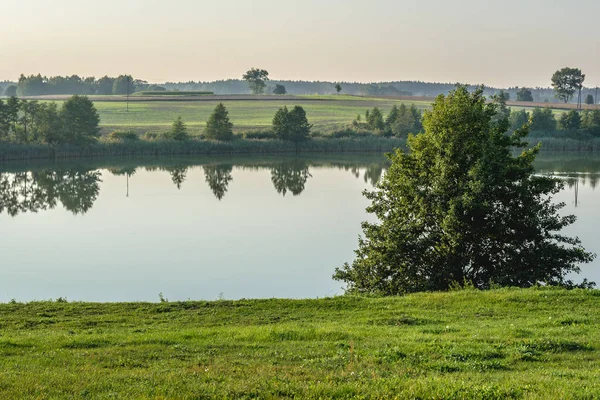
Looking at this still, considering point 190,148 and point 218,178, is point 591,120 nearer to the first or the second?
point 190,148

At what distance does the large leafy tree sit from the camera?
2148cm

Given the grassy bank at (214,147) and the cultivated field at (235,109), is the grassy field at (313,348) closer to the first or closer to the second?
the grassy bank at (214,147)

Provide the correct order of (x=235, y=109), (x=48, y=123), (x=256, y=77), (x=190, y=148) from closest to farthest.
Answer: (x=48, y=123), (x=190, y=148), (x=235, y=109), (x=256, y=77)

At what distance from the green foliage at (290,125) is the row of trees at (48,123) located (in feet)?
78.9

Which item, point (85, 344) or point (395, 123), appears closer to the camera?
point (85, 344)

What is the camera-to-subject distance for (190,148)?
3617 inches

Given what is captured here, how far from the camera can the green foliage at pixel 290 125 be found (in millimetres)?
98938

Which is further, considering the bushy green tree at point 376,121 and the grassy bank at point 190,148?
the bushy green tree at point 376,121

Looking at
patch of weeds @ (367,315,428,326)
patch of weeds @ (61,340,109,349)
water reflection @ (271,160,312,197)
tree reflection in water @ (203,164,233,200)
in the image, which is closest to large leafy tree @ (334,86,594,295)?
patch of weeds @ (367,315,428,326)

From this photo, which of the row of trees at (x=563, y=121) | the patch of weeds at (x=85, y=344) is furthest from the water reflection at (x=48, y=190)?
the row of trees at (x=563, y=121)

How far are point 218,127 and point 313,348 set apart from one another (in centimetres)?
8512

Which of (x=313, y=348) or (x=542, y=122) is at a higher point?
(x=542, y=122)

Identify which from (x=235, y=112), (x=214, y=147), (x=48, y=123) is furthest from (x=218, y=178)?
(x=235, y=112)

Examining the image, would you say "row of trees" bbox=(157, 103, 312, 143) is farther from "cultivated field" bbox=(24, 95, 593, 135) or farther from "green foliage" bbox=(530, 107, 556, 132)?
"green foliage" bbox=(530, 107, 556, 132)
